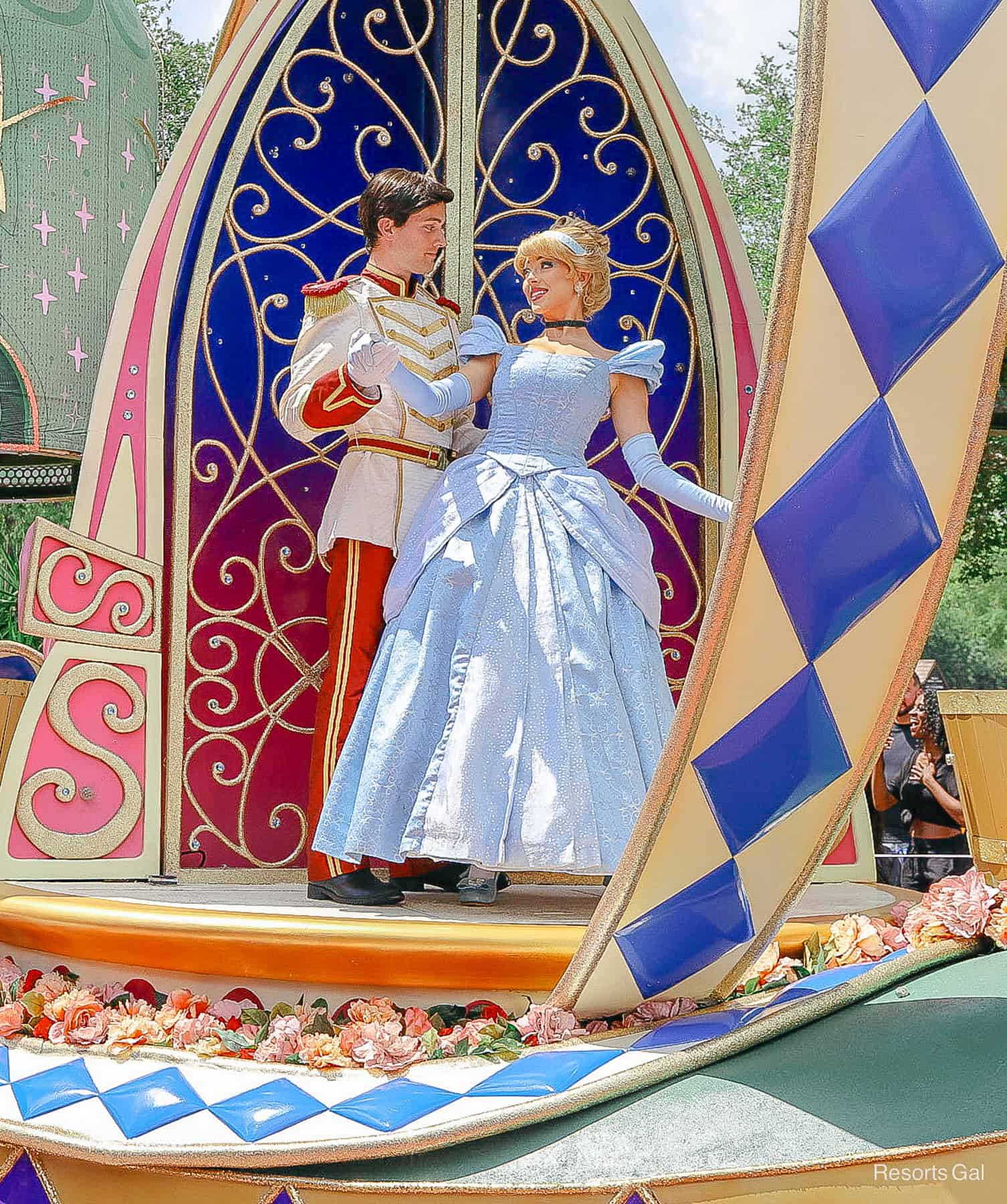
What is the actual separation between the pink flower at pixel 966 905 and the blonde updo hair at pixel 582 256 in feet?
4.96

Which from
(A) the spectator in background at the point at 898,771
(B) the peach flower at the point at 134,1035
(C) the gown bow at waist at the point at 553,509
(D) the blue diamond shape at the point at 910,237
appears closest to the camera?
(D) the blue diamond shape at the point at 910,237

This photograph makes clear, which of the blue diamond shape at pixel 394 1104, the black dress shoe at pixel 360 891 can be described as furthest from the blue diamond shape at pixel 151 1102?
the black dress shoe at pixel 360 891

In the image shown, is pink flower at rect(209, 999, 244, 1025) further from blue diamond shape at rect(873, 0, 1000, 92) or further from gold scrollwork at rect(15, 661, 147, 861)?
blue diamond shape at rect(873, 0, 1000, 92)

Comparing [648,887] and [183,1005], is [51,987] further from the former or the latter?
[648,887]

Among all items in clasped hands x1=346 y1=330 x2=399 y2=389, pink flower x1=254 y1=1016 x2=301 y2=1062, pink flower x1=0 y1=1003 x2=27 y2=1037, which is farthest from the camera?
clasped hands x1=346 y1=330 x2=399 y2=389

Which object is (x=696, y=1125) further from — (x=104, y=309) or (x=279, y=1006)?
(x=104, y=309)

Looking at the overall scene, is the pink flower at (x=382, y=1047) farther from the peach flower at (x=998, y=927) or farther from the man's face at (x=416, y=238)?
the man's face at (x=416, y=238)

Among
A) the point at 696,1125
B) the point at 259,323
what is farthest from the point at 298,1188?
the point at 259,323

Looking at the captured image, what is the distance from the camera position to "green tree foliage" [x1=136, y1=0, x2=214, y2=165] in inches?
452

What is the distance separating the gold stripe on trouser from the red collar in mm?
571

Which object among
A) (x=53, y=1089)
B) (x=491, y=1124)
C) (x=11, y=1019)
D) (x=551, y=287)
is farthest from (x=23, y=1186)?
(x=551, y=287)

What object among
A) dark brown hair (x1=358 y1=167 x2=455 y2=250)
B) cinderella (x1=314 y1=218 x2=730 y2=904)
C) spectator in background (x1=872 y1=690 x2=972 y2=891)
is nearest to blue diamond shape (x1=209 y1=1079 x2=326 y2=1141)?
cinderella (x1=314 y1=218 x2=730 y2=904)

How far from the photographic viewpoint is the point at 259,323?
131 inches

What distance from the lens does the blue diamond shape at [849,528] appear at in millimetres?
1638
